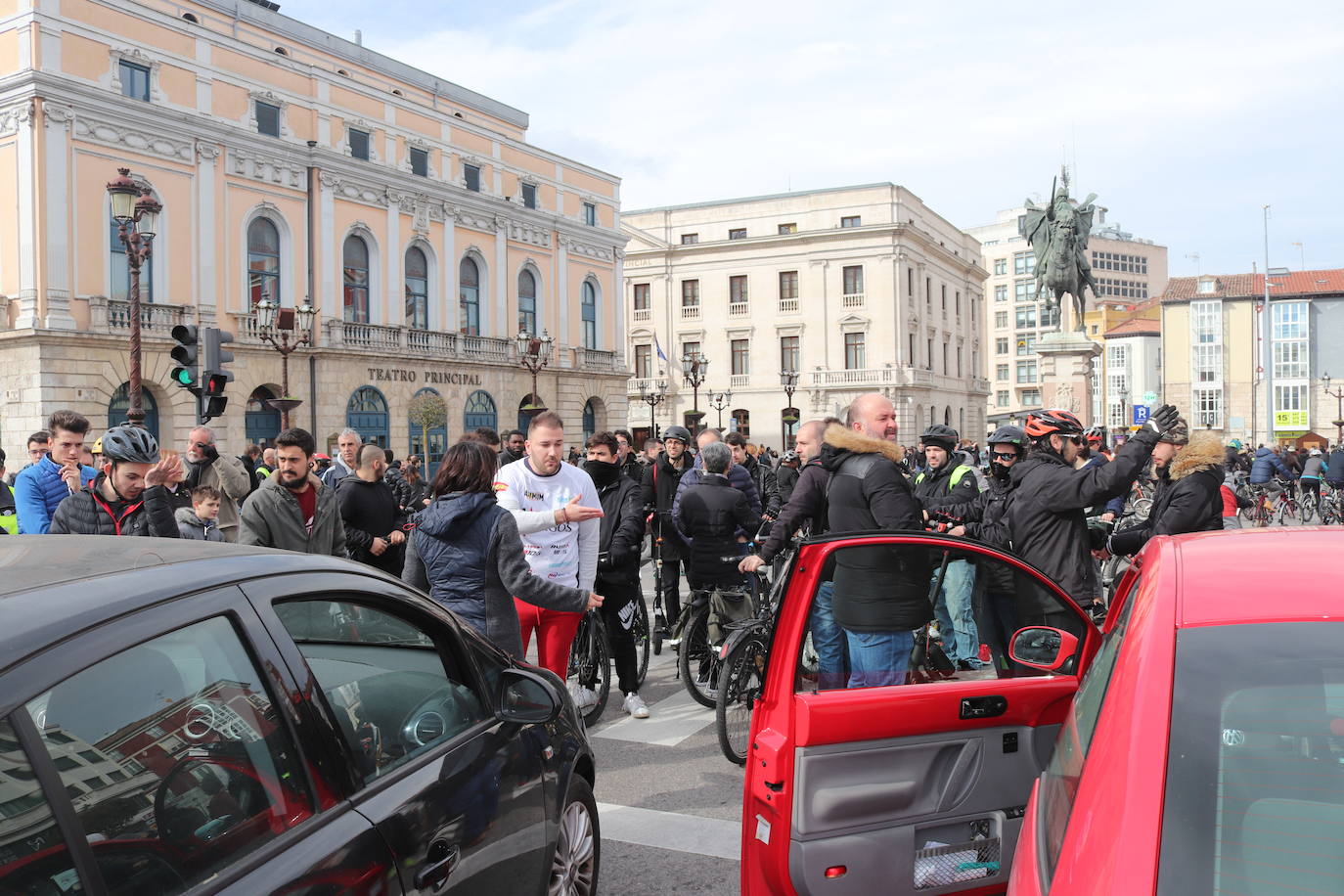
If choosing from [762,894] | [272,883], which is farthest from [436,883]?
[762,894]

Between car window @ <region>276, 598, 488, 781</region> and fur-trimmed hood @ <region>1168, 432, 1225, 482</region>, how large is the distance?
5.37 metres

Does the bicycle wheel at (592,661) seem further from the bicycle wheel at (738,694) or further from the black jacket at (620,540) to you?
the bicycle wheel at (738,694)

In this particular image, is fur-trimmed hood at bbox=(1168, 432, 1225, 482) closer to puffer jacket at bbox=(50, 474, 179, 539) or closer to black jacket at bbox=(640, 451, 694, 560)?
black jacket at bbox=(640, 451, 694, 560)

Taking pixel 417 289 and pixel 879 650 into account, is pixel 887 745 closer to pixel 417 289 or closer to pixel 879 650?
pixel 879 650

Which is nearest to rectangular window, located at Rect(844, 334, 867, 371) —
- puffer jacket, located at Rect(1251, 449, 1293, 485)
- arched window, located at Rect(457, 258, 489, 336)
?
arched window, located at Rect(457, 258, 489, 336)

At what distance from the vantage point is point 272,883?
6.22ft

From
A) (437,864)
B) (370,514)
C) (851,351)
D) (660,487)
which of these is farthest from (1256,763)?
(851,351)

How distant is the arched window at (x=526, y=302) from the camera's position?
41.8 meters

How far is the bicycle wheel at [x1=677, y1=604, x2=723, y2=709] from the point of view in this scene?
7.01m

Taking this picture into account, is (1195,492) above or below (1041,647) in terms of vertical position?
above

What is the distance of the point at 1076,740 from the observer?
2146 mm

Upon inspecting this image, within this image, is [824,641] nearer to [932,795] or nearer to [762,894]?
[932,795]

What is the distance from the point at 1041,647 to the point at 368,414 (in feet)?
109

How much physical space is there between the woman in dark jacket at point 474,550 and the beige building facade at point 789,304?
169 ft
